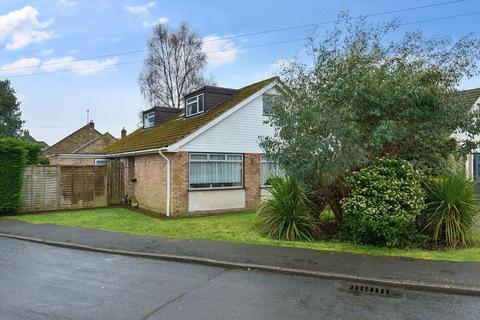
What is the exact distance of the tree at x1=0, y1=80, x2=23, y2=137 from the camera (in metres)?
43.6

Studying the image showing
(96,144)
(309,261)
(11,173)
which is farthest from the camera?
(96,144)

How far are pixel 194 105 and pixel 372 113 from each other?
33.9 feet

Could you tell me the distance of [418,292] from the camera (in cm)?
606

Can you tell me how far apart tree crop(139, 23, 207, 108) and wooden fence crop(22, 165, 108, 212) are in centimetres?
1732

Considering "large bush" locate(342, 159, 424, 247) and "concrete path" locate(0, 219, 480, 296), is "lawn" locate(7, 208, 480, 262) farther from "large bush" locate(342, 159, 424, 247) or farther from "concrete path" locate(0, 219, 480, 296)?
"concrete path" locate(0, 219, 480, 296)

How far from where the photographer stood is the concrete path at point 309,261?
6414mm

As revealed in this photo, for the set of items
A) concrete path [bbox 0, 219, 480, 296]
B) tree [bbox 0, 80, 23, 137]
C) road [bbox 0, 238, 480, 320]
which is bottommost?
road [bbox 0, 238, 480, 320]

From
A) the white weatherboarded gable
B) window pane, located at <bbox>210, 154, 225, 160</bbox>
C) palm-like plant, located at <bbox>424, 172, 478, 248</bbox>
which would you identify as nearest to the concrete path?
palm-like plant, located at <bbox>424, 172, 478, 248</bbox>

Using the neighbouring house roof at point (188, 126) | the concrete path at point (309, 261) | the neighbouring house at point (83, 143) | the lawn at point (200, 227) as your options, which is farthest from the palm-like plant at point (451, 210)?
the neighbouring house at point (83, 143)

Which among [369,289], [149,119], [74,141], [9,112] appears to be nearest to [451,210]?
[369,289]

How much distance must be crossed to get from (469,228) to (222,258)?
A: 6003 millimetres

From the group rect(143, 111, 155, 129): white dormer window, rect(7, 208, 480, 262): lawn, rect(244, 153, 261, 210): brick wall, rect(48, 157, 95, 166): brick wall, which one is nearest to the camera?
rect(7, 208, 480, 262): lawn

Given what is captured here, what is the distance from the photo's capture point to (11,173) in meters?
14.9

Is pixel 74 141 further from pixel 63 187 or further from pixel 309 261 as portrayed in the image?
pixel 309 261
